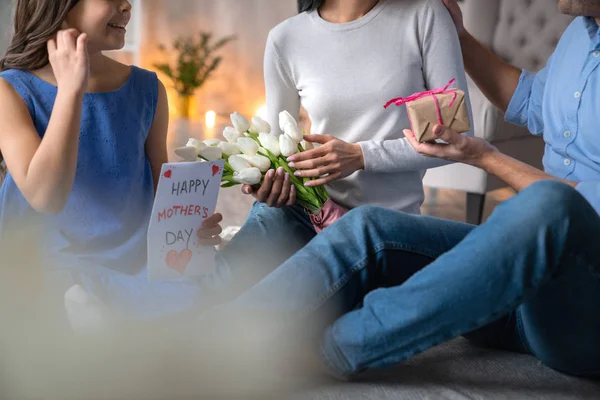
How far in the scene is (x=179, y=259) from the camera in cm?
143

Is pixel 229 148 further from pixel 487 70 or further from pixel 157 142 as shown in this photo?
pixel 487 70

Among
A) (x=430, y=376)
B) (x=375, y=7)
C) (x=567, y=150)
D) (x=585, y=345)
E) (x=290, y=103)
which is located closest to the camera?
(x=585, y=345)

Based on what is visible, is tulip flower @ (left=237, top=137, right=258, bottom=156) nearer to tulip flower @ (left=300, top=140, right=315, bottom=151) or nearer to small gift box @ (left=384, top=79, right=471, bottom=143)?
tulip flower @ (left=300, top=140, right=315, bottom=151)

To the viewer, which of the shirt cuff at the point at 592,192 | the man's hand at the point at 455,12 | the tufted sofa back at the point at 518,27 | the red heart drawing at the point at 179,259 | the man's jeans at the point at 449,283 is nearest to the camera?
the man's jeans at the point at 449,283

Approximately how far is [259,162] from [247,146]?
42 millimetres

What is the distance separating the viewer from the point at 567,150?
1.48m

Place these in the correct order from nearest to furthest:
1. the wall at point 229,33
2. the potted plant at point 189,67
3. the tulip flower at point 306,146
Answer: the tulip flower at point 306,146 → the potted plant at point 189,67 → the wall at point 229,33

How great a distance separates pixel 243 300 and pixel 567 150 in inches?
27.3

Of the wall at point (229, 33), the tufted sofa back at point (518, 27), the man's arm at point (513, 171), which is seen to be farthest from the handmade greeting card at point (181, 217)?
the wall at point (229, 33)

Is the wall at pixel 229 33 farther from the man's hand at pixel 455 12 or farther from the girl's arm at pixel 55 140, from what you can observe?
the girl's arm at pixel 55 140

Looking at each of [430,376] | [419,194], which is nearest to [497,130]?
[419,194]

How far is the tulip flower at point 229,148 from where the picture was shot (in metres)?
1.57

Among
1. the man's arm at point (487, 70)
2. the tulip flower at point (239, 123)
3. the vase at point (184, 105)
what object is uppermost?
the man's arm at point (487, 70)

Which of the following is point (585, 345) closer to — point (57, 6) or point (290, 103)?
point (290, 103)
